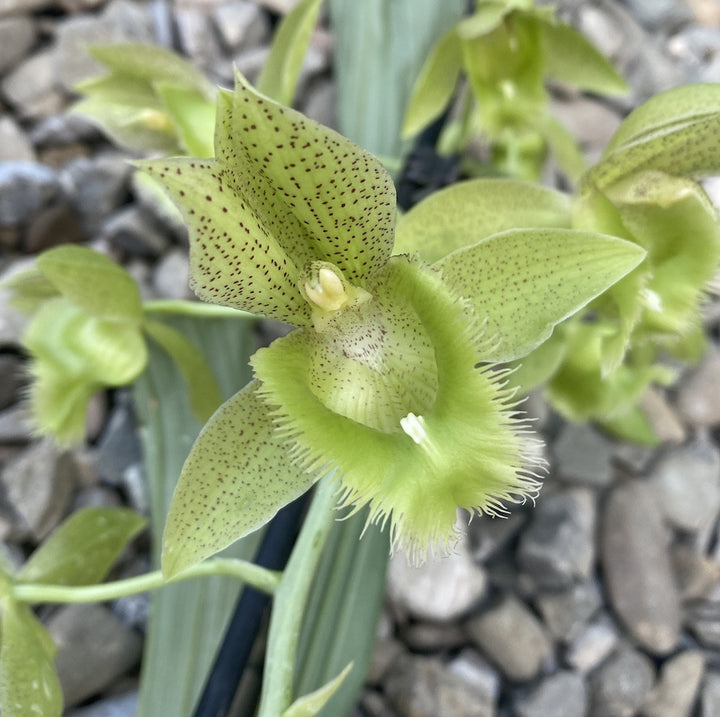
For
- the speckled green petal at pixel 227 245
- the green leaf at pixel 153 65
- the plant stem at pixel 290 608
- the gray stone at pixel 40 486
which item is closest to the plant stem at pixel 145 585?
the plant stem at pixel 290 608

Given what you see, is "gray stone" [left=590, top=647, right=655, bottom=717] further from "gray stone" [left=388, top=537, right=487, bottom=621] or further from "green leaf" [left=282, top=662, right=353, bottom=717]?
"green leaf" [left=282, top=662, right=353, bottom=717]

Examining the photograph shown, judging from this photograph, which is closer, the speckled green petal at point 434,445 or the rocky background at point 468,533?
the speckled green petal at point 434,445

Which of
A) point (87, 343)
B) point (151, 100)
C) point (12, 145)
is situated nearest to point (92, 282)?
point (87, 343)

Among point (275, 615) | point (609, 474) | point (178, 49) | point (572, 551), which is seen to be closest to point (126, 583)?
point (275, 615)

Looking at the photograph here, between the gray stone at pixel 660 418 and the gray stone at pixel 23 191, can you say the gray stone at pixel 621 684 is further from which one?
the gray stone at pixel 23 191

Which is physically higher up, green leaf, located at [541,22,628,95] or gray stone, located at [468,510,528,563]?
green leaf, located at [541,22,628,95]

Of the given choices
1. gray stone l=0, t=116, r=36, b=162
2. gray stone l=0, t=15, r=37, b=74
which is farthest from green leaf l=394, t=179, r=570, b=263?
gray stone l=0, t=15, r=37, b=74

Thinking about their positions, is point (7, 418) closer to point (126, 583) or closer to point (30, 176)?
→ point (30, 176)
